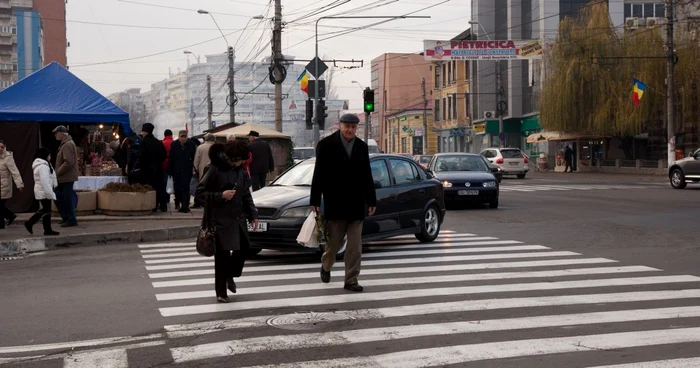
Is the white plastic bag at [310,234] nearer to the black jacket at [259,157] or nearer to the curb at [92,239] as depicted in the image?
A: the curb at [92,239]

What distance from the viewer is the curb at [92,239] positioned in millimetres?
13961

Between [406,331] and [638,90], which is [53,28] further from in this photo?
[406,331]

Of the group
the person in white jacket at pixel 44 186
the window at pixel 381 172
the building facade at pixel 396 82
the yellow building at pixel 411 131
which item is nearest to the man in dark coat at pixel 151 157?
the person in white jacket at pixel 44 186

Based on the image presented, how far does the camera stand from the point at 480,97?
257 feet

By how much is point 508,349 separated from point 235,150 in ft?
11.9

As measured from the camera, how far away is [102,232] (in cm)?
1538

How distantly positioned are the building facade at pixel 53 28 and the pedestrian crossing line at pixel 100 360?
121m

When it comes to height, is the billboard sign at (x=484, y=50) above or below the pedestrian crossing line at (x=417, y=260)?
above

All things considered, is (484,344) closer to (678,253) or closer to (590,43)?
(678,253)

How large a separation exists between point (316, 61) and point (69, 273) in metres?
17.0

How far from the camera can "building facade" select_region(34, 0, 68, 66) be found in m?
121

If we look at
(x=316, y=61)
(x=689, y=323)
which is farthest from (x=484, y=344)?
(x=316, y=61)

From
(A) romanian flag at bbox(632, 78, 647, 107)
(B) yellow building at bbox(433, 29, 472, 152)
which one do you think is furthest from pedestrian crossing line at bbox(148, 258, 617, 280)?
(B) yellow building at bbox(433, 29, 472, 152)

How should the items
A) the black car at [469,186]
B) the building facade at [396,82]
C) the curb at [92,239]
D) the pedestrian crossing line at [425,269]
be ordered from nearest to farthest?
1. the pedestrian crossing line at [425,269]
2. the curb at [92,239]
3. the black car at [469,186]
4. the building facade at [396,82]
